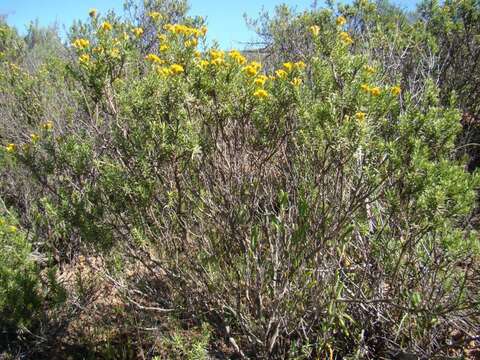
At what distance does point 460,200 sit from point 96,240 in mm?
2291

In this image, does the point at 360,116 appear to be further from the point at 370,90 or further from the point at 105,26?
the point at 105,26

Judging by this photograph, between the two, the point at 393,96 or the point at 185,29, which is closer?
the point at 393,96

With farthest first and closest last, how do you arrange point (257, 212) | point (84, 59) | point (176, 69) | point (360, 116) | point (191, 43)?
point (257, 212), point (84, 59), point (191, 43), point (176, 69), point (360, 116)

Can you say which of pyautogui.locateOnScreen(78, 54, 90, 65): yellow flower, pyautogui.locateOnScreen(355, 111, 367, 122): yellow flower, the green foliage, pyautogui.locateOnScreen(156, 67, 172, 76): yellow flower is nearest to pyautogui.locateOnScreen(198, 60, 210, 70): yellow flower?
pyautogui.locateOnScreen(156, 67, 172, 76): yellow flower

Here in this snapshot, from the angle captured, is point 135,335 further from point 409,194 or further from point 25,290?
point 409,194

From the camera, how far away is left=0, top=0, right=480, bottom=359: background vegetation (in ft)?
7.27

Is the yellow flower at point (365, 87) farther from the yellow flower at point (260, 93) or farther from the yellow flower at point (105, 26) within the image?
the yellow flower at point (105, 26)

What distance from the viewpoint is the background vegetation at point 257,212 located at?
2217 mm

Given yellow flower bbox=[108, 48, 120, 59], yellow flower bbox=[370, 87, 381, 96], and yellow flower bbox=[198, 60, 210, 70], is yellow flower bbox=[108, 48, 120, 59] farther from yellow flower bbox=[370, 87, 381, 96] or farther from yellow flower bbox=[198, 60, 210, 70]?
yellow flower bbox=[370, 87, 381, 96]

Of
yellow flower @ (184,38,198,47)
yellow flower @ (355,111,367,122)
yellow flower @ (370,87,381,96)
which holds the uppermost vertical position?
yellow flower @ (184,38,198,47)

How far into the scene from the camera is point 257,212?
2.73 metres

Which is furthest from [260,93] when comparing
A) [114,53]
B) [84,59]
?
[84,59]

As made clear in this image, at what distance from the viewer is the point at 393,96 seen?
2.11 meters

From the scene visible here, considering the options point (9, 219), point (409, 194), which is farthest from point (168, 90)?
point (9, 219)
